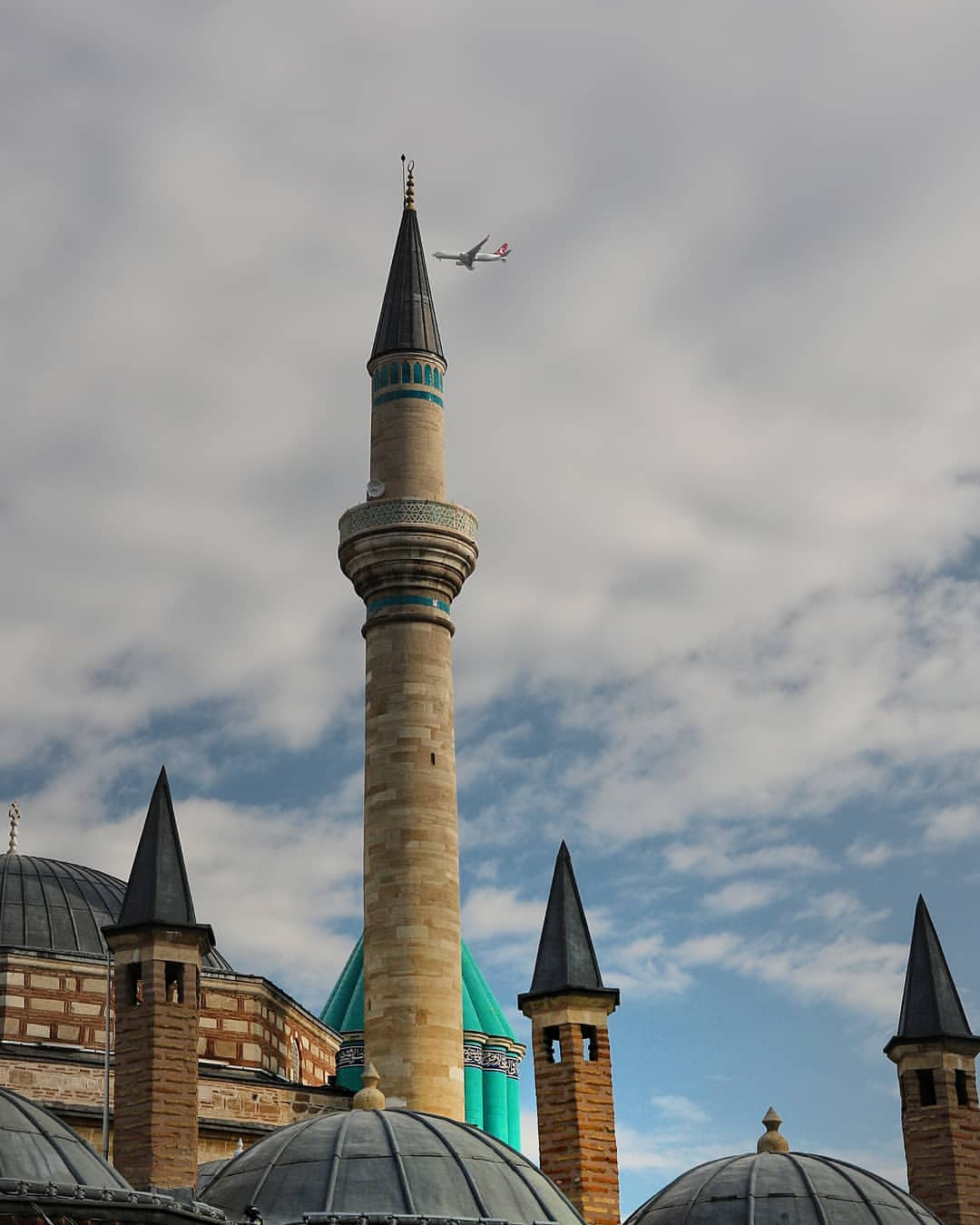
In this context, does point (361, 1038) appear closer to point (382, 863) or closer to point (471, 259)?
point (382, 863)

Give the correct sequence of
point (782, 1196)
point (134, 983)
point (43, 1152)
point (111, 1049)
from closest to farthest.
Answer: point (43, 1152) < point (782, 1196) < point (134, 983) < point (111, 1049)

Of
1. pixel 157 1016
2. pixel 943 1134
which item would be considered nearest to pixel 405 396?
pixel 157 1016

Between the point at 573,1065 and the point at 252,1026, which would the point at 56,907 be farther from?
the point at 573,1065

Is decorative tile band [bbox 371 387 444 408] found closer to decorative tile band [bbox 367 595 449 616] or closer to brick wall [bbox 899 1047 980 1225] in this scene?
decorative tile band [bbox 367 595 449 616]

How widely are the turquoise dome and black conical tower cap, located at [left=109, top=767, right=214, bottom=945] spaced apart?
14982 mm

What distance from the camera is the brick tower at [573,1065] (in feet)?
96.1

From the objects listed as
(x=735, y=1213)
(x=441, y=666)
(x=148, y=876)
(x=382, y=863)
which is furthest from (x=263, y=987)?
(x=735, y=1213)

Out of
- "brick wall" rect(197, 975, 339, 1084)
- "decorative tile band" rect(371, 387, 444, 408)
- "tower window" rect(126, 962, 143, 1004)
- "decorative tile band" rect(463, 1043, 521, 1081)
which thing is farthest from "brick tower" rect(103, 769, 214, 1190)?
"decorative tile band" rect(463, 1043, 521, 1081)

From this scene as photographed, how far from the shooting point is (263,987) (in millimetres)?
36562

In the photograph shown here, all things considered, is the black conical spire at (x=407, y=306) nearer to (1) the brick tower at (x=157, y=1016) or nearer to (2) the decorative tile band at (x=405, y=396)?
(2) the decorative tile band at (x=405, y=396)

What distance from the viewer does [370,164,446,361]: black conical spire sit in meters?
39.6

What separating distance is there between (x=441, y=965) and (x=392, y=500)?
334 inches

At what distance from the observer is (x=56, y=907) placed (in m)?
38.3

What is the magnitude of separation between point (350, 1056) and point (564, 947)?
33.4 feet
